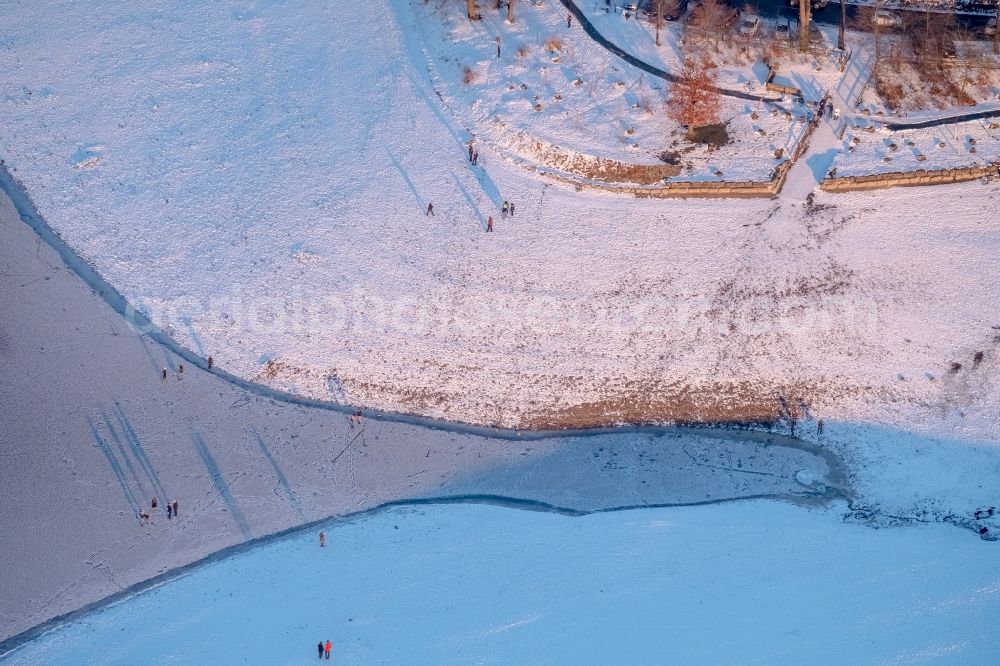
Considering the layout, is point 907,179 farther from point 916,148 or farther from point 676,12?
point 676,12

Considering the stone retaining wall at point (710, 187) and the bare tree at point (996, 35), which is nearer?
the stone retaining wall at point (710, 187)

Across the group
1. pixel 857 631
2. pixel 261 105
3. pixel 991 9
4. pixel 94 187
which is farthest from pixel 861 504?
pixel 94 187

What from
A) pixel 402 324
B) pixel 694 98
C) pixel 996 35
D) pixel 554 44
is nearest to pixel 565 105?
pixel 554 44

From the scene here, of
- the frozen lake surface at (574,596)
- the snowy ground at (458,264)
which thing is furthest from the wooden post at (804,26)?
the frozen lake surface at (574,596)

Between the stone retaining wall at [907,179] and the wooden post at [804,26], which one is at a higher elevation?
the wooden post at [804,26]

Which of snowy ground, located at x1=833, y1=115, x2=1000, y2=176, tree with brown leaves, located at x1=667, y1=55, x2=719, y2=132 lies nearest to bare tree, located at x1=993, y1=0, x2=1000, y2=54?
snowy ground, located at x1=833, y1=115, x2=1000, y2=176

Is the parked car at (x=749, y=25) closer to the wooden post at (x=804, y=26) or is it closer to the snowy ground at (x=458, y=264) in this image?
the wooden post at (x=804, y=26)
